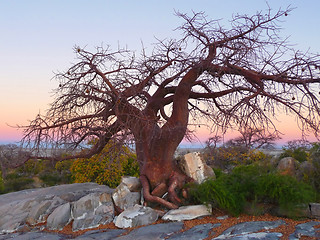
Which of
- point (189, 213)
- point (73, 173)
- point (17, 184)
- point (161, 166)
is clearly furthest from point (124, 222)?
point (17, 184)

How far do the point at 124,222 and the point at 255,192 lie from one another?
3.02m

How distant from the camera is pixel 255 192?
748 cm

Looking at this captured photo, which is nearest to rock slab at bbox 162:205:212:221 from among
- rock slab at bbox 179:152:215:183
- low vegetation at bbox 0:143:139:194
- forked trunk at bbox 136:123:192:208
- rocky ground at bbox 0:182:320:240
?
rocky ground at bbox 0:182:320:240

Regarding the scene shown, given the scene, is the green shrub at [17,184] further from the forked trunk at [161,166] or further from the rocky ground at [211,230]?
the forked trunk at [161,166]

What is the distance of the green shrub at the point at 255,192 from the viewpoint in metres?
7.13

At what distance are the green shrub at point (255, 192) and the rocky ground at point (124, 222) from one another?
0.28 m

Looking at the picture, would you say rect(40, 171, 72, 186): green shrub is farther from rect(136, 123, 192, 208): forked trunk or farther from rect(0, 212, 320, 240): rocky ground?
rect(136, 123, 192, 208): forked trunk

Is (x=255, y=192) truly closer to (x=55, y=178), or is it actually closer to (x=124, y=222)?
(x=124, y=222)

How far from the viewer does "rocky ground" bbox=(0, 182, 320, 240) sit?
6.30 metres

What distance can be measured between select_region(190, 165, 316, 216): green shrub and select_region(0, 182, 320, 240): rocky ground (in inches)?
11.2

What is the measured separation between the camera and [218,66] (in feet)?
26.7

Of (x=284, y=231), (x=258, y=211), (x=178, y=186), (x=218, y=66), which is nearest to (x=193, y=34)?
(x=218, y=66)

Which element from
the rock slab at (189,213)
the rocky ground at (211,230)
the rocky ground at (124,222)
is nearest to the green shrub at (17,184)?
the rocky ground at (124,222)

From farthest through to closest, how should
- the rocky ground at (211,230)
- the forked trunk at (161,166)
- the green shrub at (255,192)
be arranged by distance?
1. the forked trunk at (161,166)
2. the green shrub at (255,192)
3. the rocky ground at (211,230)
